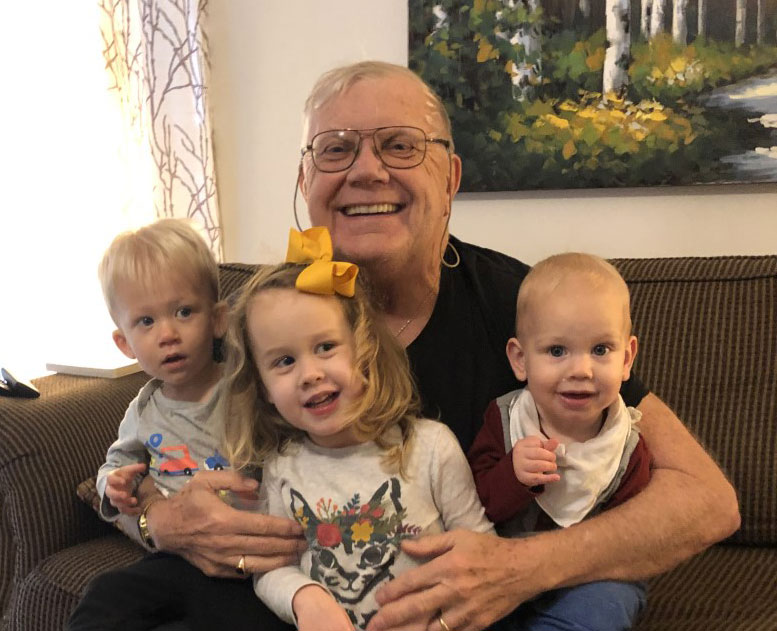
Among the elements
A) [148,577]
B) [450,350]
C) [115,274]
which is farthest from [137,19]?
[148,577]

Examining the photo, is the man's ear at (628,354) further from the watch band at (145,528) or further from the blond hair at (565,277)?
the watch band at (145,528)

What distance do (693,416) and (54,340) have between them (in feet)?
6.54

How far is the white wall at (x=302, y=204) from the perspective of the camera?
6.44ft

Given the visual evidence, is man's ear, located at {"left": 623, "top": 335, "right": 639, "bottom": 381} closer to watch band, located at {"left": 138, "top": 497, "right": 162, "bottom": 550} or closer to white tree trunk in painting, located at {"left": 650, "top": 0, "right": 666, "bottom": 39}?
watch band, located at {"left": 138, "top": 497, "right": 162, "bottom": 550}

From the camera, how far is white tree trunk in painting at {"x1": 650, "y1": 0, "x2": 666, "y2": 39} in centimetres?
188

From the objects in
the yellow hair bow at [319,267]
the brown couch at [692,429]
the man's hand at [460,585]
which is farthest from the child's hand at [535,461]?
the brown couch at [692,429]

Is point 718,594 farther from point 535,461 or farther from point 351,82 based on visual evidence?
point 351,82

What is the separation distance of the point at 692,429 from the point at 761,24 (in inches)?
44.8

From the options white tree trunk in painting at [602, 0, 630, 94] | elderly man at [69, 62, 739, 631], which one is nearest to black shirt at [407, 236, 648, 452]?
elderly man at [69, 62, 739, 631]

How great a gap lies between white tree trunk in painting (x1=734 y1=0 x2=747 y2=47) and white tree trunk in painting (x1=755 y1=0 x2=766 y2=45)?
31 millimetres

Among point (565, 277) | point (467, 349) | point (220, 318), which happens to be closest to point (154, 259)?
point (220, 318)

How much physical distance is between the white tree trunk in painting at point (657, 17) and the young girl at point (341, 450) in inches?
51.5

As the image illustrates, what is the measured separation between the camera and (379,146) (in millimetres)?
1300

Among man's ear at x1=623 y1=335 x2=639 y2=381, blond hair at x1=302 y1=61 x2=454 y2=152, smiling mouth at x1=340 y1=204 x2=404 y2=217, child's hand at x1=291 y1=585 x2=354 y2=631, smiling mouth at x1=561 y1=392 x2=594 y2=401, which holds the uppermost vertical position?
blond hair at x1=302 y1=61 x2=454 y2=152
